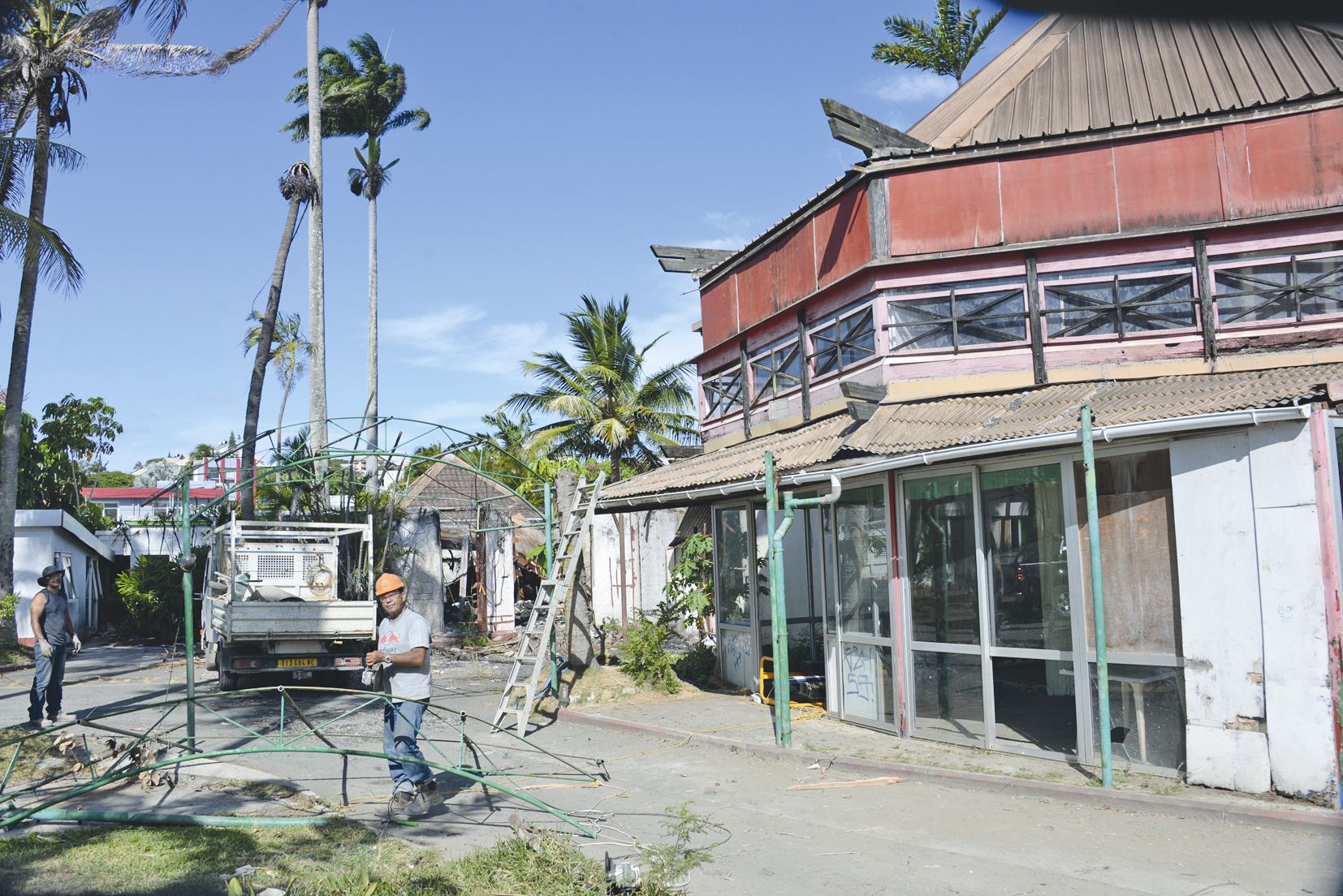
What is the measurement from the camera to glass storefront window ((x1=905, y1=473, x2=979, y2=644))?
946 centimetres

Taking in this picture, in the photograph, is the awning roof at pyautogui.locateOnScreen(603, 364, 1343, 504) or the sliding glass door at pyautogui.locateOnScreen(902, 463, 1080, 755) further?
the sliding glass door at pyautogui.locateOnScreen(902, 463, 1080, 755)

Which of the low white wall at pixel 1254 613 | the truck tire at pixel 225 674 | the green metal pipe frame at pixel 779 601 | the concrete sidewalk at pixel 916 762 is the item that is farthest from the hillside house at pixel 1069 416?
the truck tire at pixel 225 674

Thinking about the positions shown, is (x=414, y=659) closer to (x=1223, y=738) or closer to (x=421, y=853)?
(x=421, y=853)

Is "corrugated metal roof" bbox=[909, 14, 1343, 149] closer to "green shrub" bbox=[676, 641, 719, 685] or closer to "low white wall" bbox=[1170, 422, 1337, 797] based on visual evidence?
"low white wall" bbox=[1170, 422, 1337, 797]

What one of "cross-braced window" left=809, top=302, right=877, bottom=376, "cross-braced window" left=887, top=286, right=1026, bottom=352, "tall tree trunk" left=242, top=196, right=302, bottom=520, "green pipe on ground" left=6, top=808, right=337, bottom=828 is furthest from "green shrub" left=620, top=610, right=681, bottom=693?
"tall tree trunk" left=242, top=196, right=302, bottom=520

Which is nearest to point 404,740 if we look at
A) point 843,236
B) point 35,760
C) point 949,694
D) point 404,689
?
point 404,689

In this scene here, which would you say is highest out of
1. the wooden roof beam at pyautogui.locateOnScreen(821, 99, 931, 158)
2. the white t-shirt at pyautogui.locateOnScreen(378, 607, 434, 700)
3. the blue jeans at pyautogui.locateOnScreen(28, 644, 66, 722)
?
the wooden roof beam at pyautogui.locateOnScreen(821, 99, 931, 158)

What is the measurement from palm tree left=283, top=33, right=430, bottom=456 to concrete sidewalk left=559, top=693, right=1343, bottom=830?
2539cm

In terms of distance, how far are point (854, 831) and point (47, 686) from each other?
913cm

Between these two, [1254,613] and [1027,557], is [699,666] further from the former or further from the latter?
[1254,613]

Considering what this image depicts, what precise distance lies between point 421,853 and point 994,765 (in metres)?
4.89

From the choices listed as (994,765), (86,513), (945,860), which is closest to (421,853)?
(945,860)

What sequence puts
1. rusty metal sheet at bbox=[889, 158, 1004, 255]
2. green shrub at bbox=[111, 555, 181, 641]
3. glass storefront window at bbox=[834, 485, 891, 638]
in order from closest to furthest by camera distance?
glass storefront window at bbox=[834, 485, 891, 638] < rusty metal sheet at bbox=[889, 158, 1004, 255] < green shrub at bbox=[111, 555, 181, 641]

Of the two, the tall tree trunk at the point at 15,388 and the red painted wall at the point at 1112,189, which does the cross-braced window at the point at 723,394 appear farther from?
the tall tree trunk at the point at 15,388
